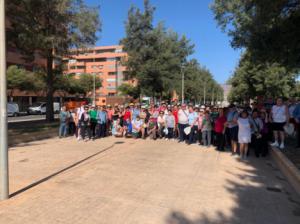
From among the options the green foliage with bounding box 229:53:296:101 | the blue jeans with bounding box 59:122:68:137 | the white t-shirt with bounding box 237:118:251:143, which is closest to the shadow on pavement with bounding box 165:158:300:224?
the white t-shirt with bounding box 237:118:251:143

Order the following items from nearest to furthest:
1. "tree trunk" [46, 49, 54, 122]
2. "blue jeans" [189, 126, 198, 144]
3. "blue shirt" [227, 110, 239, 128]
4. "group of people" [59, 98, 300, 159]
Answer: "group of people" [59, 98, 300, 159] → "blue shirt" [227, 110, 239, 128] → "blue jeans" [189, 126, 198, 144] → "tree trunk" [46, 49, 54, 122]

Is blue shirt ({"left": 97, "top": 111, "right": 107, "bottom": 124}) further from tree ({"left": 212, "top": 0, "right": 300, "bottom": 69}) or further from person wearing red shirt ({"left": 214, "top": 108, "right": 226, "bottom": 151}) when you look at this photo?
tree ({"left": 212, "top": 0, "right": 300, "bottom": 69})

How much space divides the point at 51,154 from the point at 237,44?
1075 cm

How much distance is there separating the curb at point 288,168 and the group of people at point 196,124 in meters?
0.85

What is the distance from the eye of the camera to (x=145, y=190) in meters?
6.38

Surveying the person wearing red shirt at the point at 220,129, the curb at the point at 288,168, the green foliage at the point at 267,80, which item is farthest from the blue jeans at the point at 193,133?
the green foliage at the point at 267,80

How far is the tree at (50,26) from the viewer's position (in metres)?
17.4

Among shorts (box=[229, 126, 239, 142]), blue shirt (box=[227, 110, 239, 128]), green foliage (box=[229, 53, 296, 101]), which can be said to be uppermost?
green foliage (box=[229, 53, 296, 101])

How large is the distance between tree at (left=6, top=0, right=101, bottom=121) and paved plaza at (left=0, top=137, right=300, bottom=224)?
31.9ft

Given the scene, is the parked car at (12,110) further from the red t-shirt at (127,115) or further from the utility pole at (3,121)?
the utility pole at (3,121)

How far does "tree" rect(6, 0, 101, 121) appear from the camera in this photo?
57.0 feet

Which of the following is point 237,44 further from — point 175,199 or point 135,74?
point 135,74

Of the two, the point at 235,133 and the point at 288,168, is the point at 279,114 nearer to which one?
the point at 235,133

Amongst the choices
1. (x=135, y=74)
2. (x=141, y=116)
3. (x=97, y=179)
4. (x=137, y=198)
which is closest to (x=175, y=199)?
(x=137, y=198)
